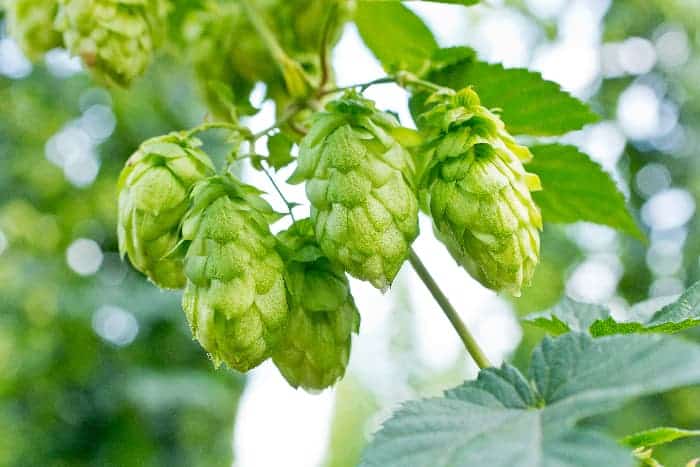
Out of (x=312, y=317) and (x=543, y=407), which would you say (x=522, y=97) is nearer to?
(x=312, y=317)

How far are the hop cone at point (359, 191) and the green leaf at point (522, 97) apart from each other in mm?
224

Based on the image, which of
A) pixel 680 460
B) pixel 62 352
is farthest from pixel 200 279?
pixel 680 460

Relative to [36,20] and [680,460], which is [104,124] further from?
[680,460]

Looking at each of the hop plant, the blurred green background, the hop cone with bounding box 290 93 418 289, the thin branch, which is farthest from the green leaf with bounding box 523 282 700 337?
the blurred green background

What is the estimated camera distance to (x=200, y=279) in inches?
41.4

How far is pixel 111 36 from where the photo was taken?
62.1 inches

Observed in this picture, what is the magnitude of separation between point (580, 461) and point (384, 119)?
533 mm

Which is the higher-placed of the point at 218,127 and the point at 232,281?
the point at 218,127

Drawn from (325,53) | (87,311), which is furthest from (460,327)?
(87,311)

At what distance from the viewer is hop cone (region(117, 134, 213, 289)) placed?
1.19 metres

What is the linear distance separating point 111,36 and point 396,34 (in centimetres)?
52

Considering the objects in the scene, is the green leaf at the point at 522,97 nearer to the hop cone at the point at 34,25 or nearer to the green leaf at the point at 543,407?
the green leaf at the point at 543,407

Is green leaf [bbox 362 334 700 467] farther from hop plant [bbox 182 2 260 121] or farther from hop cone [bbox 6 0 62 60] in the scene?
hop cone [bbox 6 0 62 60]

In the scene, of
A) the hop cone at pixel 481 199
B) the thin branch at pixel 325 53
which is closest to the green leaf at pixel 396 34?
the thin branch at pixel 325 53
